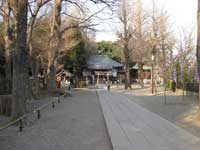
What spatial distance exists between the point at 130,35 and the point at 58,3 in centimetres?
2339

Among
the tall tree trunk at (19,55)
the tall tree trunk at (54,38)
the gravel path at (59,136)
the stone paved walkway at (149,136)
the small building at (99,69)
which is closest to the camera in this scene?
the stone paved walkway at (149,136)

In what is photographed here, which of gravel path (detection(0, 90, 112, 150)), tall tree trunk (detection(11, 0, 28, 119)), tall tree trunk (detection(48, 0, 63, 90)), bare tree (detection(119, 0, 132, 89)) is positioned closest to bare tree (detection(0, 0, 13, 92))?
tall tree trunk (detection(48, 0, 63, 90))

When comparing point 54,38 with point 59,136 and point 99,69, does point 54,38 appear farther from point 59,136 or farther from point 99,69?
point 99,69

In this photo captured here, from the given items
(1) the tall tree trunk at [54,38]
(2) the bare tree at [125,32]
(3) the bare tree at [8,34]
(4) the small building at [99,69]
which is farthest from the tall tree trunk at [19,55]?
(4) the small building at [99,69]

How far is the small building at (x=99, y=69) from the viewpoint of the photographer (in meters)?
79.5

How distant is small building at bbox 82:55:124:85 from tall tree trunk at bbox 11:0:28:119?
2350 inches

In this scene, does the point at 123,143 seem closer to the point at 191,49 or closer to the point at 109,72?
the point at 191,49

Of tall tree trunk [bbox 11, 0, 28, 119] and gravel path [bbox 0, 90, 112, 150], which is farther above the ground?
tall tree trunk [bbox 11, 0, 28, 119]

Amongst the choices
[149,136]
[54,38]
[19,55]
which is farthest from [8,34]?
[149,136]

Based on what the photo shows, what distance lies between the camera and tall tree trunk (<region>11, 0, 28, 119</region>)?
16.3 m

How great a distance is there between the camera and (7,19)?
28.7 m

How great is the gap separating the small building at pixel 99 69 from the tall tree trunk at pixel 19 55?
59686 mm

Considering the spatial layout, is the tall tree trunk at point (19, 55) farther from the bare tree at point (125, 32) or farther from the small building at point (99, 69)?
the small building at point (99, 69)

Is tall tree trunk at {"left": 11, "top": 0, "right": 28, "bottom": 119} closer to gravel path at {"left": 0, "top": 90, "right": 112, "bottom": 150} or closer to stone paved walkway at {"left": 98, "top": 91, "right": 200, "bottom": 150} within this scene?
gravel path at {"left": 0, "top": 90, "right": 112, "bottom": 150}
